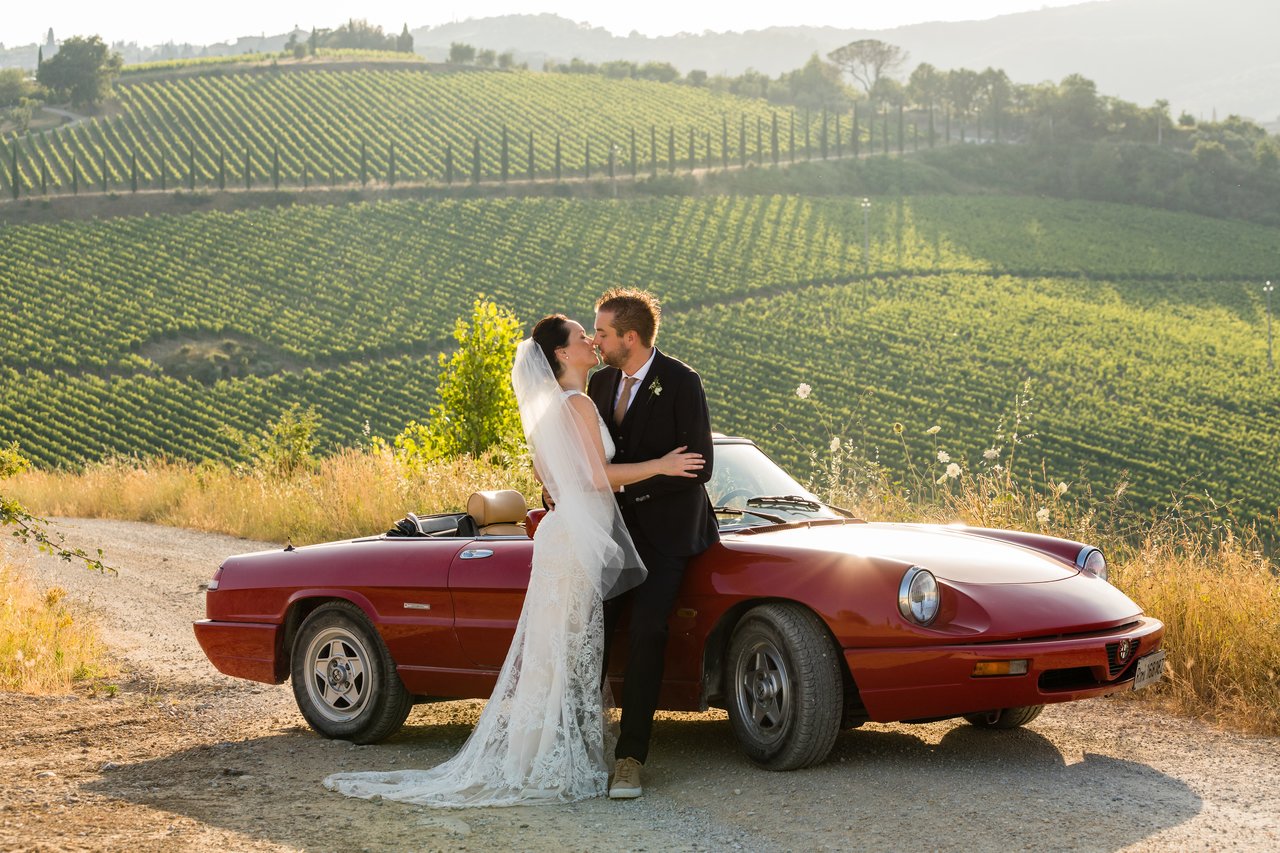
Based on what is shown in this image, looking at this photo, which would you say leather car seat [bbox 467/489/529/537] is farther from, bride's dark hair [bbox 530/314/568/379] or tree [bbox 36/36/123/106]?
tree [bbox 36/36/123/106]

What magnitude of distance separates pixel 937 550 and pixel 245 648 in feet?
12.0

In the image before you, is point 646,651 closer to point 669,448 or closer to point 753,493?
point 669,448

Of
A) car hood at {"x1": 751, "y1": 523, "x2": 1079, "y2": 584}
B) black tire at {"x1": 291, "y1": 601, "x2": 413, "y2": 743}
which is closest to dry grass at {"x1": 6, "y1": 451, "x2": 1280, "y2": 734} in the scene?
car hood at {"x1": 751, "y1": 523, "x2": 1079, "y2": 584}

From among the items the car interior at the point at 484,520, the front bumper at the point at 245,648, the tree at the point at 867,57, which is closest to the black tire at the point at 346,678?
the front bumper at the point at 245,648

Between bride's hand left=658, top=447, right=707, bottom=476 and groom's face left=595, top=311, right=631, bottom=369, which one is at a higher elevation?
groom's face left=595, top=311, right=631, bottom=369

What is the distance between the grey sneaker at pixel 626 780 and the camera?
5.39 meters

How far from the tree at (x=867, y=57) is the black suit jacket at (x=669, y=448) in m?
172

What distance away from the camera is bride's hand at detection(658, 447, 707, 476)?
5.61 m

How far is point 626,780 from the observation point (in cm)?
542

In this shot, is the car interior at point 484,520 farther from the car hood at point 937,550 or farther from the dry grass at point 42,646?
the dry grass at point 42,646

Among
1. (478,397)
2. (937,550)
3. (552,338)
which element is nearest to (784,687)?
(937,550)

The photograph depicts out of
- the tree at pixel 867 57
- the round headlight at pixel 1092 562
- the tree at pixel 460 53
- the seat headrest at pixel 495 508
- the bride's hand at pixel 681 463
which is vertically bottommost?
the round headlight at pixel 1092 562

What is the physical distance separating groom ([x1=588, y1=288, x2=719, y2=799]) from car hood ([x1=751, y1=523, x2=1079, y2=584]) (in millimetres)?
392

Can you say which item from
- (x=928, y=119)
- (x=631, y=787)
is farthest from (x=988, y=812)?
(x=928, y=119)
